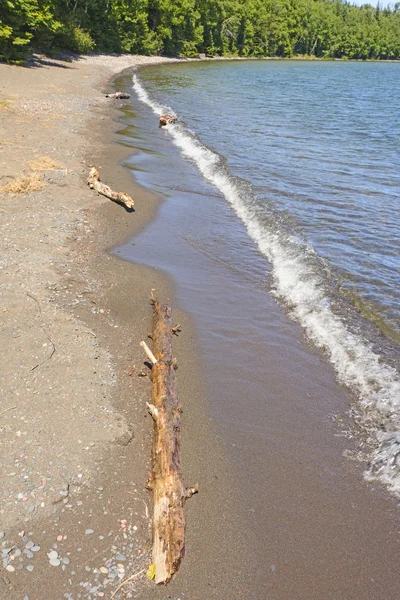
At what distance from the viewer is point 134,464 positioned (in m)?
5.28

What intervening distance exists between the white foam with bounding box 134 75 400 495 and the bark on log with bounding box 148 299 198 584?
224cm

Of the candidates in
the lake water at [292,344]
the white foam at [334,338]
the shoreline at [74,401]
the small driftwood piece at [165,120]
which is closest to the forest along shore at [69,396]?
the shoreline at [74,401]

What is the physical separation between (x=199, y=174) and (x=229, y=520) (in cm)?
1423

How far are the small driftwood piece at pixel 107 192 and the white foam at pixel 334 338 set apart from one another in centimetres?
312

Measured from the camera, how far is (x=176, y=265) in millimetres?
10219

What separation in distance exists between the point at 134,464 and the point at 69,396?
1259mm

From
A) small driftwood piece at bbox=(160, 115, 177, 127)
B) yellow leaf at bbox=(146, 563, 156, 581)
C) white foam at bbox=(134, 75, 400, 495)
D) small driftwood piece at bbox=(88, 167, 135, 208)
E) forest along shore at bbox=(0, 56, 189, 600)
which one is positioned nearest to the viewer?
yellow leaf at bbox=(146, 563, 156, 581)

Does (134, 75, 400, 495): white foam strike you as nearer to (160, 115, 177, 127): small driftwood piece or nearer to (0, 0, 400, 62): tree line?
(160, 115, 177, 127): small driftwood piece

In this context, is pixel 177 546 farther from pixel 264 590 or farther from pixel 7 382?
pixel 7 382

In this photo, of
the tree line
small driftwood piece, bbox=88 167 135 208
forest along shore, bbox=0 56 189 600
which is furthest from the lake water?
the tree line

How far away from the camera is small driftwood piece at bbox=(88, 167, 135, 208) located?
507 inches

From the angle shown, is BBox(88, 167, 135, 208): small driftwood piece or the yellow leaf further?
BBox(88, 167, 135, 208): small driftwood piece

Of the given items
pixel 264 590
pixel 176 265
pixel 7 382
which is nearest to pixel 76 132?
pixel 176 265

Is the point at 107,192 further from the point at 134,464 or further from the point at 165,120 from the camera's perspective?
the point at 165,120
